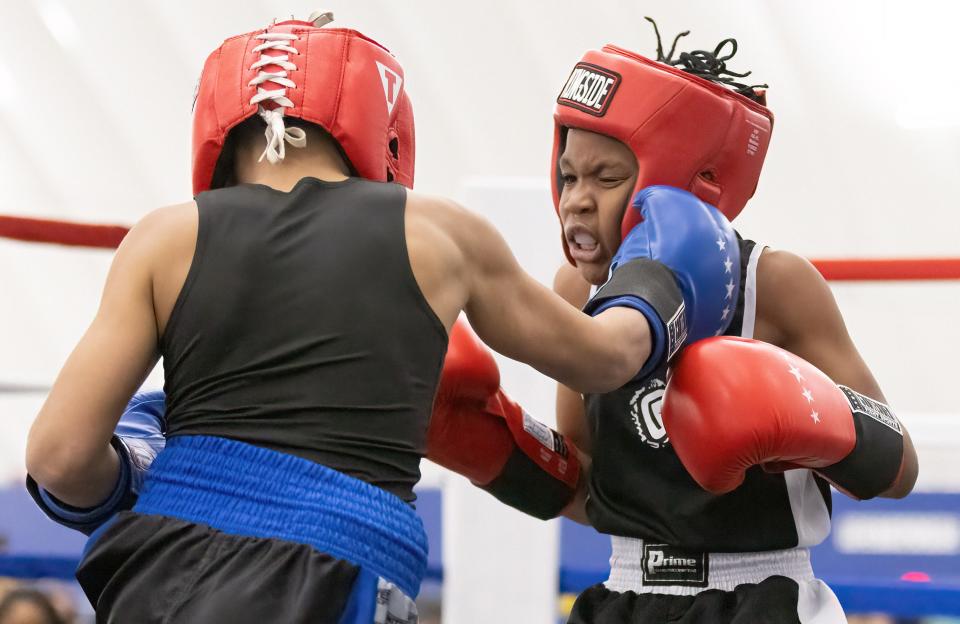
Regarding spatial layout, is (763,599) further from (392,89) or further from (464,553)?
(392,89)

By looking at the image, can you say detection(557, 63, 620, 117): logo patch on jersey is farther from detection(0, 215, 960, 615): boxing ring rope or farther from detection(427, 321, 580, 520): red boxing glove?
detection(0, 215, 960, 615): boxing ring rope

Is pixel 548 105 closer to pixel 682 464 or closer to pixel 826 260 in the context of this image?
pixel 826 260

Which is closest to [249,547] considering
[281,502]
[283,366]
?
[281,502]

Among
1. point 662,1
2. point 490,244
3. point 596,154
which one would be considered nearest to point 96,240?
point 596,154

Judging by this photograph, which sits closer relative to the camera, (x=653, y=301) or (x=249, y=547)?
(x=249, y=547)

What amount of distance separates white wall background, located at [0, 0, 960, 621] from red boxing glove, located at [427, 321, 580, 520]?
3.87 metres

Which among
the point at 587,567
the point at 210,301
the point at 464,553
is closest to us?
the point at 210,301

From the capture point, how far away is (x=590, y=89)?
153 centimetres

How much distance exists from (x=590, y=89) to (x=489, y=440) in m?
0.49

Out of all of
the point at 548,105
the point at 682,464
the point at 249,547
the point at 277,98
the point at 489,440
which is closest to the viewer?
the point at 249,547

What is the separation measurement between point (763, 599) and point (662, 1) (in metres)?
4.45

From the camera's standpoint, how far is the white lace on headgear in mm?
1156

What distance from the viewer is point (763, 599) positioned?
136 centimetres

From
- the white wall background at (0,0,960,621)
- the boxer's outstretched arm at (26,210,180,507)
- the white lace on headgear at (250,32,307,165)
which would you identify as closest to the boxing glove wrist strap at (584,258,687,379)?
the white lace on headgear at (250,32,307,165)
